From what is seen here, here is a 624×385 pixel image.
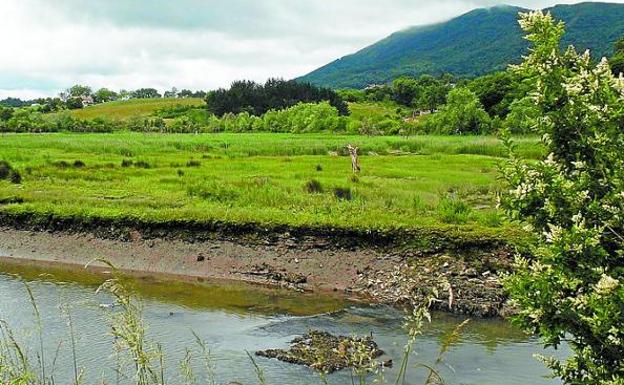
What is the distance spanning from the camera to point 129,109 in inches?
6481

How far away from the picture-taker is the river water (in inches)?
528

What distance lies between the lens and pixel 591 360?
486 centimetres

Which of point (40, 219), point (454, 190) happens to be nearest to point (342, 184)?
point (454, 190)

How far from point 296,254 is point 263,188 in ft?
29.5

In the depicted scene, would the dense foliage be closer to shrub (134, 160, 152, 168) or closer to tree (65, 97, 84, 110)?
tree (65, 97, 84, 110)

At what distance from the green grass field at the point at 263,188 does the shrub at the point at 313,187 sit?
0.19 feet

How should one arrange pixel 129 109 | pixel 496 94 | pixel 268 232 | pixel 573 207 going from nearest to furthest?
pixel 573 207 < pixel 268 232 < pixel 496 94 < pixel 129 109

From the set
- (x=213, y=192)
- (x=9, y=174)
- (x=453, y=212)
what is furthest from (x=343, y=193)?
(x=9, y=174)

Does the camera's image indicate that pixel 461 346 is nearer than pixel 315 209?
Yes

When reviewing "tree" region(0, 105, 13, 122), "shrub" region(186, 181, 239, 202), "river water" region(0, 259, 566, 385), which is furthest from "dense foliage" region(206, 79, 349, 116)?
"river water" region(0, 259, 566, 385)

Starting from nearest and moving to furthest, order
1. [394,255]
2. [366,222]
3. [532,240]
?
[532,240] → [394,255] → [366,222]

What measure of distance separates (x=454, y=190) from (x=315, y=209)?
12.0m

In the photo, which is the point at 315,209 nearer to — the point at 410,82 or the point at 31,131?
the point at 31,131

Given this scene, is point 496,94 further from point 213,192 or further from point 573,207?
point 573,207
